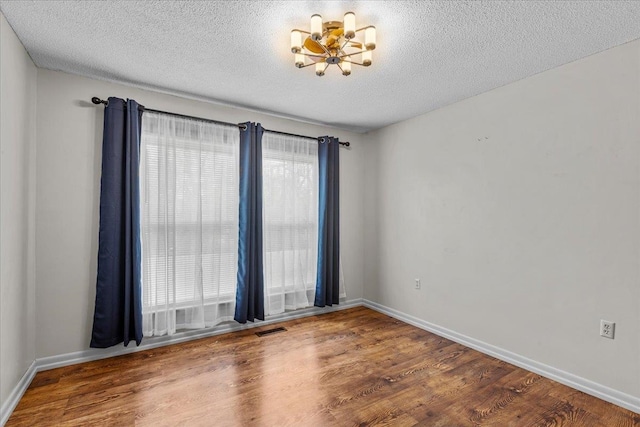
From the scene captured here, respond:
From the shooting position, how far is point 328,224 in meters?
3.90

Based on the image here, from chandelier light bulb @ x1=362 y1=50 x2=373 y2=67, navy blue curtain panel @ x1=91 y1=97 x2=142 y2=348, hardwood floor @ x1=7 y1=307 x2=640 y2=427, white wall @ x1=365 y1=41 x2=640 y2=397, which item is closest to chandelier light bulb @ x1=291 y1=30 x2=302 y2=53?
chandelier light bulb @ x1=362 y1=50 x2=373 y2=67

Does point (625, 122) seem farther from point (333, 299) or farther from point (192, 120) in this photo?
point (192, 120)

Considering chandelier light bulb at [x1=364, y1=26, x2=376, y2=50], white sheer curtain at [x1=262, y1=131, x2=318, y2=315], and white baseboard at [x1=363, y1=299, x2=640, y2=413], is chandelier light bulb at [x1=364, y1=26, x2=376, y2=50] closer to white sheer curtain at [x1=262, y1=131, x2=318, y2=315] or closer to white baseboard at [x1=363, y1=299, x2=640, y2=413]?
white sheer curtain at [x1=262, y1=131, x2=318, y2=315]

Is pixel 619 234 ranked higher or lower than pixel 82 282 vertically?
higher

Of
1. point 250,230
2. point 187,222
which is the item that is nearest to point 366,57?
point 250,230

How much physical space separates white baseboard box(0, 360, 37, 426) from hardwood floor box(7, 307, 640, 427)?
4cm

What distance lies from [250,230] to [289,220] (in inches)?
20.9

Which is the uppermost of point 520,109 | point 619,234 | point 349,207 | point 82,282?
point 520,109

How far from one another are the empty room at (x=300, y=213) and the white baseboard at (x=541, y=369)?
0.05 ft

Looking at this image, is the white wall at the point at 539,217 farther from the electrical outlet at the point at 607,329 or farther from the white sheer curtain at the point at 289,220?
the white sheer curtain at the point at 289,220

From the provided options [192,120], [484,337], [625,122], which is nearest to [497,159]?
[625,122]

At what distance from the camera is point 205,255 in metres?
3.11

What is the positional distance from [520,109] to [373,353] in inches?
97.7

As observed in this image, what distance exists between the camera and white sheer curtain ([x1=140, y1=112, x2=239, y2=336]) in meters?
2.83
